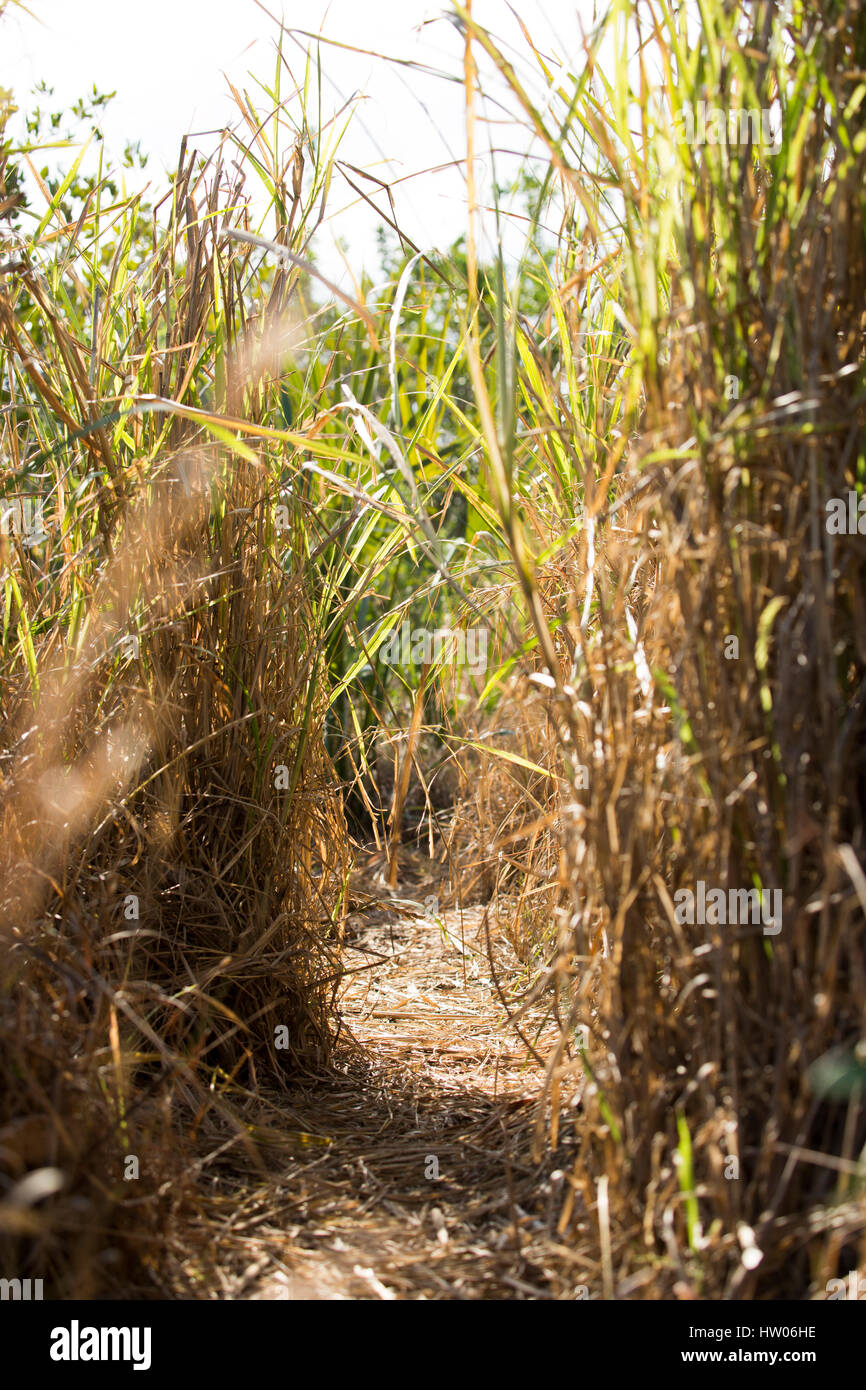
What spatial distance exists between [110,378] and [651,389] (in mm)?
906

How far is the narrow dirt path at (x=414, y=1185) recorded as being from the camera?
1.06 m

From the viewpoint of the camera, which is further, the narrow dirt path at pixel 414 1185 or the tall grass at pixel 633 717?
the narrow dirt path at pixel 414 1185

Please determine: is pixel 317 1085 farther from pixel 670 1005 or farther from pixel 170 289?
pixel 170 289

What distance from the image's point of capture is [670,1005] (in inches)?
39.8

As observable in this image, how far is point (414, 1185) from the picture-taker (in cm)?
129

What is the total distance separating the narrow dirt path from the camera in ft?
3.47

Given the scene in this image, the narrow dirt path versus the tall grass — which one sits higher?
the tall grass

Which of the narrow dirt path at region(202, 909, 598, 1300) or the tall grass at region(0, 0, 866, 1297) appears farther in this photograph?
the narrow dirt path at region(202, 909, 598, 1300)

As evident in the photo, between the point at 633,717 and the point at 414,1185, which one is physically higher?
the point at 633,717

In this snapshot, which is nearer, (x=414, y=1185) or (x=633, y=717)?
(x=633, y=717)

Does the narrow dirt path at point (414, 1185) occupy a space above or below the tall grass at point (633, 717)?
below

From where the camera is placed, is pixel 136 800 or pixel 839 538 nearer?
pixel 839 538
